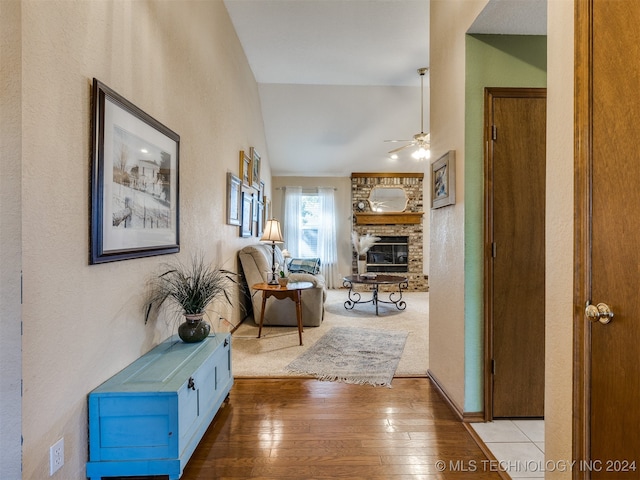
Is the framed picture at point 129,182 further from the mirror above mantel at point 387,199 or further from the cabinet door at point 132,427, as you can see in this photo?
the mirror above mantel at point 387,199

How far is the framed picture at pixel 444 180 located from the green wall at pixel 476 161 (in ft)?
Answer: 0.48

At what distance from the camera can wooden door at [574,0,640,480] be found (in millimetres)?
921

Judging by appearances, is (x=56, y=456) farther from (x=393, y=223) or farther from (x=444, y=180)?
(x=393, y=223)

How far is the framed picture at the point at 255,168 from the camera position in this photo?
16.8ft

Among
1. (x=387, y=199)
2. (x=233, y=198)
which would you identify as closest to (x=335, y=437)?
(x=233, y=198)

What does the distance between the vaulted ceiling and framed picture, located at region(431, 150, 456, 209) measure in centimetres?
81

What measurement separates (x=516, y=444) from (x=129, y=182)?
260 cm

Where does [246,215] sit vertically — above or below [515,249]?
above

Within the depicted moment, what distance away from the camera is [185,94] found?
8.39 feet

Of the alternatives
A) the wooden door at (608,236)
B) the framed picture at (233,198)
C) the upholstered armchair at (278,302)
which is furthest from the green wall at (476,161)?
the framed picture at (233,198)

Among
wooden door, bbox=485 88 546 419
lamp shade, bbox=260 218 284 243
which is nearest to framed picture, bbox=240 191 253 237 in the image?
lamp shade, bbox=260 218 284 243

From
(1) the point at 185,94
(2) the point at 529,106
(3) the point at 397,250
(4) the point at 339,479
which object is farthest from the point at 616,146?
(3) the point at 397,250

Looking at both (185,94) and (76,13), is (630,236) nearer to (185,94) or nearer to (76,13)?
(76,13)

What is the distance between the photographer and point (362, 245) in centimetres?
729
